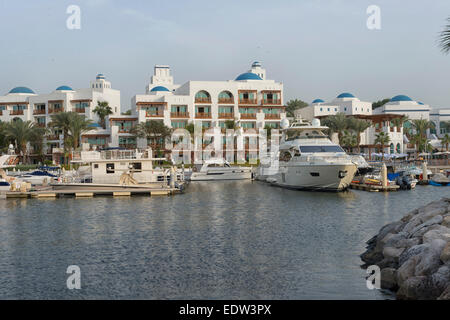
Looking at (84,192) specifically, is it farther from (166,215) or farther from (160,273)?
(160,273)

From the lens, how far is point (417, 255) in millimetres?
13477

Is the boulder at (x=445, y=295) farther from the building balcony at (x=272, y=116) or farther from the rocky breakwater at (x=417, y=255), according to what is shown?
the building balcony at (x=272, y=116)

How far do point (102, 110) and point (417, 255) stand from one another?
79173mm

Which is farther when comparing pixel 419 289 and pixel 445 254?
pixel 445 254

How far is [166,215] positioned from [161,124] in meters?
48.6

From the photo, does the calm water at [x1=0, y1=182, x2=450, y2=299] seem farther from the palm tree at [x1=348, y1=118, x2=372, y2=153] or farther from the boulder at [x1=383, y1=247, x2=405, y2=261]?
the palm tree at [x1=348, y1=118, x2=372, y2=153]

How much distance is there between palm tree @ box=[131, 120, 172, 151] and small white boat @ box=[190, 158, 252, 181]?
1493cm

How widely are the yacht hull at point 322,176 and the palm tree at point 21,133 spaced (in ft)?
154

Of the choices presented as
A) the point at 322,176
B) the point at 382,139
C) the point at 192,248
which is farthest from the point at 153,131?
the point at 192,248

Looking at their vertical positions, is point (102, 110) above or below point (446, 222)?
above

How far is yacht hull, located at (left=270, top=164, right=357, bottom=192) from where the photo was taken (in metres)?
41.2

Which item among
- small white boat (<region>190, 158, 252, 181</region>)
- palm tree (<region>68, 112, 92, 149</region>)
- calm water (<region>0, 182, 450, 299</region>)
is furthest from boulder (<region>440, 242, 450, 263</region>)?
palm tree (<region>68, 112, 92, 149</region>)

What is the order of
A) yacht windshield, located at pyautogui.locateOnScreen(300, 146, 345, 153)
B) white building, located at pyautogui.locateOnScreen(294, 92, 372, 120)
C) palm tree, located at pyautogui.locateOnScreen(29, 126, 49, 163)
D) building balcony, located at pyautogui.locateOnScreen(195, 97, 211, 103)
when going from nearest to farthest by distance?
yacht windshield, located at pyautogui.locateOnScreen(300, 146, 345, 153) → palm tree, located at pyautogui.locateOnScreen(29, 126, 49, 163) → building balcony, located at pyautogui.locateOnScreen(195, 97, 211, 103) → white building, located at pyautogui.locateOnScreen(294, 92, 372, 120)

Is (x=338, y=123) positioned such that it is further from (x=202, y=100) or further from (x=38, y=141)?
(x=38, y=141)
